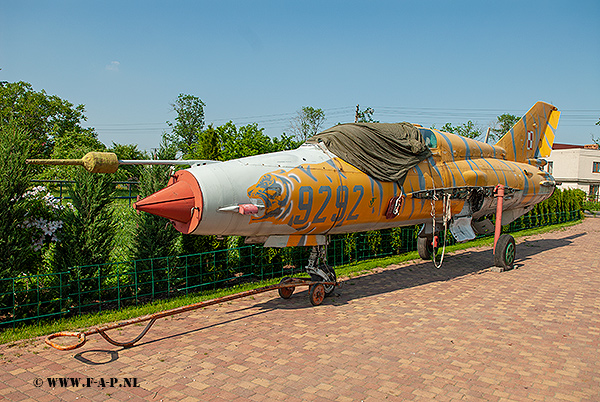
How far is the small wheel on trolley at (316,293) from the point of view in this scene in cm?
852

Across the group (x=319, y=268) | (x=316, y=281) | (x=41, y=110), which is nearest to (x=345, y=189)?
(x=319, y=268)

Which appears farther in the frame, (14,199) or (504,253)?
(504,253)

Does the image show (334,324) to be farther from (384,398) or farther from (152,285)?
(152,285)

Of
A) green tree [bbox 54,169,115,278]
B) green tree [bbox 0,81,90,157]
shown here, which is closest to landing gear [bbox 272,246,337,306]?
green tree [bbox 54,169,115,278]

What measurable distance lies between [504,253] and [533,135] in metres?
5.88

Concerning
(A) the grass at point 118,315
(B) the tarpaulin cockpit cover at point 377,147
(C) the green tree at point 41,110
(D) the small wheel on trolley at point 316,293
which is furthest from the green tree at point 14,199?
(C) the green tree at point 41,110

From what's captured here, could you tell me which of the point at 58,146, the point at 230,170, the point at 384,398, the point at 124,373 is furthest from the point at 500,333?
the point at 58,146

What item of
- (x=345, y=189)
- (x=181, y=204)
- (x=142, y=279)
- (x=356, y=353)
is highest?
(x=345, y=189)

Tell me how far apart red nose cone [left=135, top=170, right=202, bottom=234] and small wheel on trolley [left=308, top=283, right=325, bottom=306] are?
2.94 metres

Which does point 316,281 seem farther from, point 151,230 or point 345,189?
point 151,230

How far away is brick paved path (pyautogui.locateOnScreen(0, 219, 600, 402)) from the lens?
5070 mm

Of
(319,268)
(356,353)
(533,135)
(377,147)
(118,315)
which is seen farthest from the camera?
(533,135)

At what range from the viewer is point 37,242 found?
7.90 meters

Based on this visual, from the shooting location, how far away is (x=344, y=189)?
322 inches
